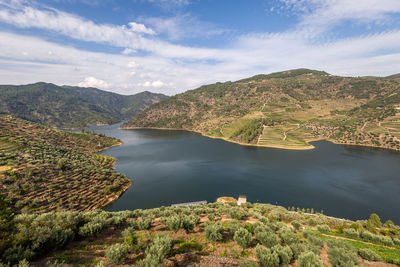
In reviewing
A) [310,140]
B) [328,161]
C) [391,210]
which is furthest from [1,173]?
[310,140]

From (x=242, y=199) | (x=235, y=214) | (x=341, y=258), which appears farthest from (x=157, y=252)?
(x=242, y=199)

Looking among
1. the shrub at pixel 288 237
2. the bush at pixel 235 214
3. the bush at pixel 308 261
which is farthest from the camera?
the bush at pixel 235 214

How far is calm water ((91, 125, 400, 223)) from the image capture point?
2323 inches

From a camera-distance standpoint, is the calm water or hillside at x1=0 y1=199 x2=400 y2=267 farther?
the calm water

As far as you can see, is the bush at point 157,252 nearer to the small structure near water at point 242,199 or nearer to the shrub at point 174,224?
the shrub at point 174,224

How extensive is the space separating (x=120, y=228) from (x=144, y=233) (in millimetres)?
4453

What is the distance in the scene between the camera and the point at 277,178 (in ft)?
256

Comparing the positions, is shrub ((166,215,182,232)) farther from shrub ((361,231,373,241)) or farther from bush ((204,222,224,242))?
shrub ((361,231,373,241))

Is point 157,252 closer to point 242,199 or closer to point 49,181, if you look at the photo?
point 242,199

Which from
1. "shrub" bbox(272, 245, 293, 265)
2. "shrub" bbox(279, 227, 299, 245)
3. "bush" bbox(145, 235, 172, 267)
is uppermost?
"bush" bbox(145, 235, 172, 267)

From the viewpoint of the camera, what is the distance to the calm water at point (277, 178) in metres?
59.0

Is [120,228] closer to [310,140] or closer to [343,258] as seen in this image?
[343,258]

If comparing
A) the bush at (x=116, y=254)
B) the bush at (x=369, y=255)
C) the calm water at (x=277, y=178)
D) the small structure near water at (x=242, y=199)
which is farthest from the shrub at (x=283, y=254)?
the calm water at (x=277, y=178)

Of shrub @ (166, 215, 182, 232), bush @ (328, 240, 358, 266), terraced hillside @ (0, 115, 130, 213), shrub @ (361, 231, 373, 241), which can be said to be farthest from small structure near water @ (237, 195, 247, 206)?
terraced hillside @ (0, 115, 130, 213)
